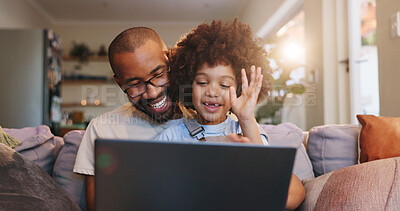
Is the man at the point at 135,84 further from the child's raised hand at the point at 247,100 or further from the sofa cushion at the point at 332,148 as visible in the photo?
the sofa cushion at the point at 332,148

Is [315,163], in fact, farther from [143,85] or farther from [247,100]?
[143,85]

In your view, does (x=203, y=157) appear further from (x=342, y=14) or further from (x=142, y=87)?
(x=342, y=14)

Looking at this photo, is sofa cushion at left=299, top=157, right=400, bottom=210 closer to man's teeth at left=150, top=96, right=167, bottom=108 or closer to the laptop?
the laptop

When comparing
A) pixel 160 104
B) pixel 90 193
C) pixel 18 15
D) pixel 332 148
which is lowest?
pixel 90 193

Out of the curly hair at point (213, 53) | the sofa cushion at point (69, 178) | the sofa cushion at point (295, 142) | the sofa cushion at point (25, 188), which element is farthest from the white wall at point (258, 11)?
the sofa cushion at point (25, 188)

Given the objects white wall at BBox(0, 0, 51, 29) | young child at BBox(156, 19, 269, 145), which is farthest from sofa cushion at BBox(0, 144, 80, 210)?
white wall at BBox(0, 0, 51, 29)

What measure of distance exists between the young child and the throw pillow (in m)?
0.44

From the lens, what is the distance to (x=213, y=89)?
3.63ft

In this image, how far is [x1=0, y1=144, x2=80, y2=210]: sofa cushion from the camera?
0.91m

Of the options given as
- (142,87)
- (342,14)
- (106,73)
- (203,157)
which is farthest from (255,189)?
(106,73)

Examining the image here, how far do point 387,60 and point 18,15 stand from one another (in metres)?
4.50

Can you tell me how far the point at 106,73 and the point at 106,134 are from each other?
532 cm

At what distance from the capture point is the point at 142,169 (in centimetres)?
66

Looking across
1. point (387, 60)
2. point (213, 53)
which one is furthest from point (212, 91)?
point (387, 60)
